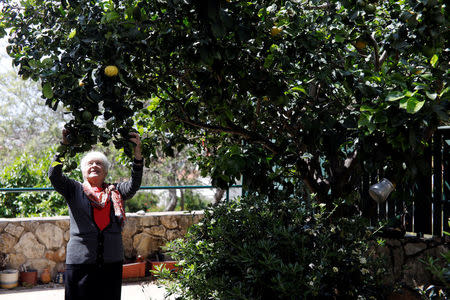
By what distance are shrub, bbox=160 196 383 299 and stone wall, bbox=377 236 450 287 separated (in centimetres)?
169

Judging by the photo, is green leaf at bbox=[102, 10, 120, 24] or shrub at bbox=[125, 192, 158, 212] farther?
shrub at bbox=[125, 192, 158, 212]

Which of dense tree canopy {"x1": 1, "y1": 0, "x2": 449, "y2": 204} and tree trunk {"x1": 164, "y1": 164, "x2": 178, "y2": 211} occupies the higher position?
dense tree canopy {"x1": 1, "y1": 0, "x2": 449, "y2": 204}

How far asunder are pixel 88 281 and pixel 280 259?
4.59 feet

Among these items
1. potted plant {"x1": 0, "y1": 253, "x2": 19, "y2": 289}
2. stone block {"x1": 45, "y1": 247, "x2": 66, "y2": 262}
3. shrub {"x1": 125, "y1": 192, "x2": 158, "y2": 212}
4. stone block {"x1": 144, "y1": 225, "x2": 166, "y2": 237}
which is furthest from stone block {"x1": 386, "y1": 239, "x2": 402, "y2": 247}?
shrub {"x1": 125, "y1": 192, "x2": 158, "y2": 212}

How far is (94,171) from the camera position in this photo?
10.7 ft

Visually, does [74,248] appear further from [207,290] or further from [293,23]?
[293,23]

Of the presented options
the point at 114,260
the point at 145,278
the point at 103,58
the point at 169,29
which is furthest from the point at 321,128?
the point at 145,278

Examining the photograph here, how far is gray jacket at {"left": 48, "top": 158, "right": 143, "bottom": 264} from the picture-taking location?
117 inches

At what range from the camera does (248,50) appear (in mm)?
2639

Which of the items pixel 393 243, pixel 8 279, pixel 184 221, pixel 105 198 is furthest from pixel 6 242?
pixel 393 243

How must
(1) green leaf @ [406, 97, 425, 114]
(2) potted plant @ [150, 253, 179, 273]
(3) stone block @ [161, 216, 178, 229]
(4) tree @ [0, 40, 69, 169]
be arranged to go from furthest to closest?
(4) tree @ [0, 40, 69, 169]
(3) stone block @ [161, 216, 178, 229]
(2) potted plant @ [150, 253, 179, 273]
(1) green leaf @ [406, 97, 425, 114]

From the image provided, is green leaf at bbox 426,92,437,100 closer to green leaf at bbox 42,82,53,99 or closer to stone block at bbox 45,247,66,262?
green leaf at bbox 42,82,53,99

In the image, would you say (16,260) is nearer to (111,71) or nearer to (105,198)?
(105,198)

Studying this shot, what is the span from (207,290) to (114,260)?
2.71 feet
